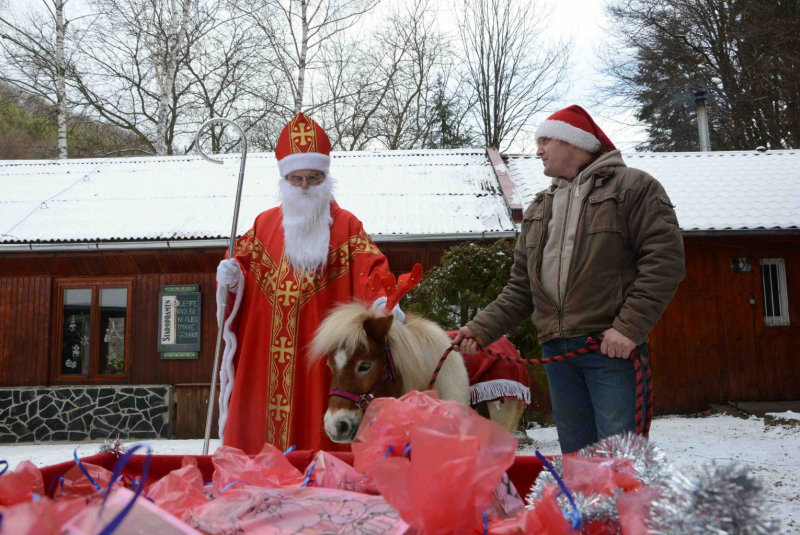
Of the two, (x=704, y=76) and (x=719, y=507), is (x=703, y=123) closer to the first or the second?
(x=704, y=76)

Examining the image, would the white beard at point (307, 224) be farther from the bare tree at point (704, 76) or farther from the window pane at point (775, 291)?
the bare tree at point (704, 76)

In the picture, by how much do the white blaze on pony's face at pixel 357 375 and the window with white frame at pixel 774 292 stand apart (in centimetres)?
807

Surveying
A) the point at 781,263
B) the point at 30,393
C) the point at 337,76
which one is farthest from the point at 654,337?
the point at 337,76

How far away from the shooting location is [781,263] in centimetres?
841

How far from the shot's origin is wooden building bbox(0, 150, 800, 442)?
26.6ft

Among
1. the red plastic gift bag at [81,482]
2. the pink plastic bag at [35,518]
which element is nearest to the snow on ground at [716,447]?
the red plastic gift bag at [81,482]

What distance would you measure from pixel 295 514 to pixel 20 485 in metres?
0.53

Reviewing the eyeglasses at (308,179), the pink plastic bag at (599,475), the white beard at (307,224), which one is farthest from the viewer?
the eyeglasses at (308,179)

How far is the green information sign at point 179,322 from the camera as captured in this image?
27.7 ft

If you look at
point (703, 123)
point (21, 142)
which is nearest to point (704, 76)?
point (703, 123)

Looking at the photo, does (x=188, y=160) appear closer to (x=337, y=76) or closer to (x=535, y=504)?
(x=337, y=76)

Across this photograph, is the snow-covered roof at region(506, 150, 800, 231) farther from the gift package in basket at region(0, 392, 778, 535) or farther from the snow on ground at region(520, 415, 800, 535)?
the gift package in basket at region(0, 392, 778, 535)

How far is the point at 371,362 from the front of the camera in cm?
213

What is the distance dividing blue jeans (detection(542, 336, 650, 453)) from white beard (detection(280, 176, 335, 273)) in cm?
134
